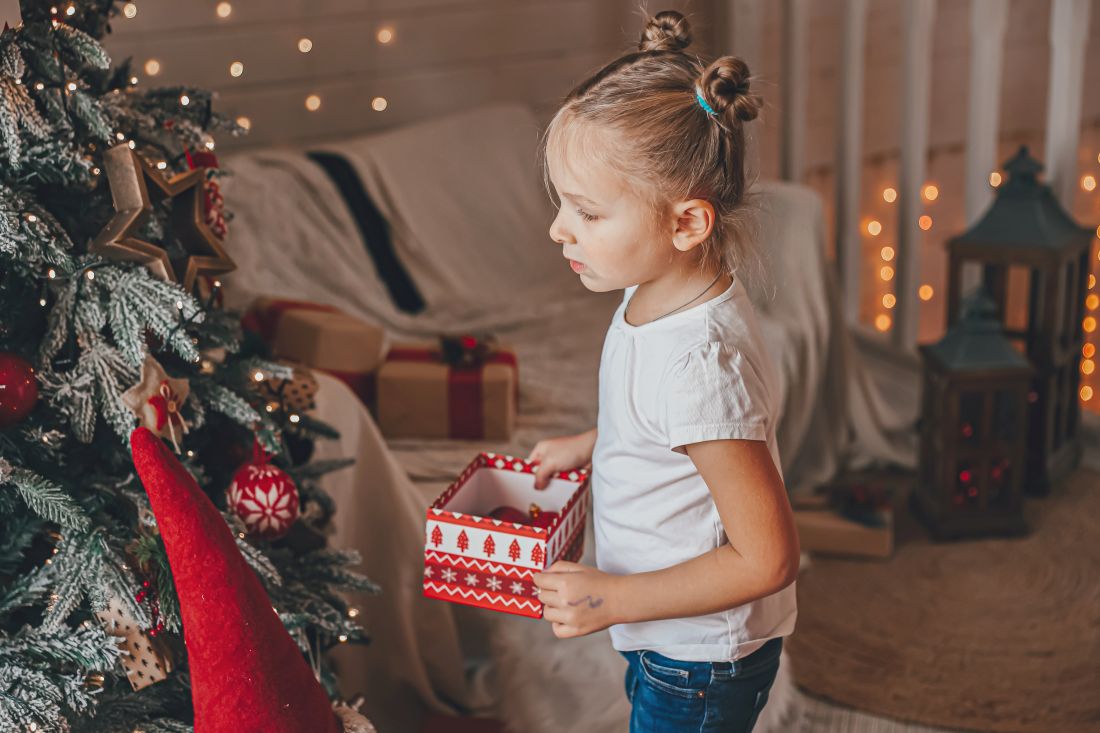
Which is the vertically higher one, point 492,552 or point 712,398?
point 712,398

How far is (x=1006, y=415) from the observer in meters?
2.44

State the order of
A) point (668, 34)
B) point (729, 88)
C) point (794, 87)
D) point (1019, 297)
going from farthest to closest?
point (1019, 297) < point (794, 87) < point (668, 34) < point (729, 88)

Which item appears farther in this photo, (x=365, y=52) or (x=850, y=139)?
(x=850, y=139)

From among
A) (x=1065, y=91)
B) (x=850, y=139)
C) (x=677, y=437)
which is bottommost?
(x=677, y=437)

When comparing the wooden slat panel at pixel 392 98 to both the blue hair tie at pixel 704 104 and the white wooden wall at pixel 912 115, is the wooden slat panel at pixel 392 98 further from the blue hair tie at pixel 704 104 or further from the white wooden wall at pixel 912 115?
the blue hair tie at pixel 704 104

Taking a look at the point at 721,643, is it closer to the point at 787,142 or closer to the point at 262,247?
the point at 262,247

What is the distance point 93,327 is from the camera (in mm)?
1181

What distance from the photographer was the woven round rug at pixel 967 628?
1.96 metres

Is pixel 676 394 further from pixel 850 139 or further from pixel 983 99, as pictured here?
pixel 850 139

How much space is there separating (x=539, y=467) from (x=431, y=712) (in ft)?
2.55

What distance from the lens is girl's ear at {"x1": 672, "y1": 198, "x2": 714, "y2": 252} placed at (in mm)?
1039

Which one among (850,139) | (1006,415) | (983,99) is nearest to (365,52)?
(850,139)

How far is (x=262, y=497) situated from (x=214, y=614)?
0.32m

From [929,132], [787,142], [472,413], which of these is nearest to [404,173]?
[472,413]
